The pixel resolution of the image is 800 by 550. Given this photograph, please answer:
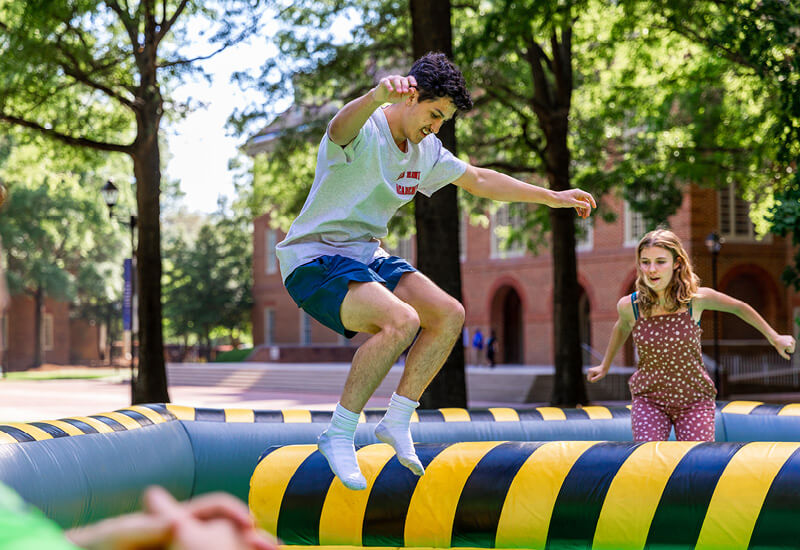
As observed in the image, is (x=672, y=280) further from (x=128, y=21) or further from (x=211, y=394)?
(x=211, y=394)

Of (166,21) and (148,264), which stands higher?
(166,21)

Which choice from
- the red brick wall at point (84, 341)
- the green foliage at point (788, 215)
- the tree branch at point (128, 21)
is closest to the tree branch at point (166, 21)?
the tree branch at point (128, 21)

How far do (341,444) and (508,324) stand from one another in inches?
1413

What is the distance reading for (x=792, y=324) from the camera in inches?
1202

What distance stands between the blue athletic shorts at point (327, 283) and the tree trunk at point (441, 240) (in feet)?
20.5

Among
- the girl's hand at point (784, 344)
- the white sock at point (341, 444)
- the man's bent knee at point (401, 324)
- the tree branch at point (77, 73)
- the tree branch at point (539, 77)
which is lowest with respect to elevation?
the white sock at point (341, 444)

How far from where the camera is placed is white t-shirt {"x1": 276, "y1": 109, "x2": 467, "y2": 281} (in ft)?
14.1

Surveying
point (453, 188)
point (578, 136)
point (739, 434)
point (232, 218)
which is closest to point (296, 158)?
point (578, 136)

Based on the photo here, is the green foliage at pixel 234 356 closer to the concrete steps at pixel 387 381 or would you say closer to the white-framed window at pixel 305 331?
the white-framed window at pixel 305 331

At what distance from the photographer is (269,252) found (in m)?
51.7

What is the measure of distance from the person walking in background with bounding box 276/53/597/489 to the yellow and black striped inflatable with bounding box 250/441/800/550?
1.02 feet

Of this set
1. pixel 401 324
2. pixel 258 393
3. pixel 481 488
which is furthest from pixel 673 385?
pixel 258 393

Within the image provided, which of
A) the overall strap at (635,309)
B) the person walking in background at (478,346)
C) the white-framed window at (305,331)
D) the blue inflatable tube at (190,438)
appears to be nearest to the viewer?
the blue inflatable tube at (190,438)

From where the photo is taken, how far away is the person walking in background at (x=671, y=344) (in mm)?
5559
